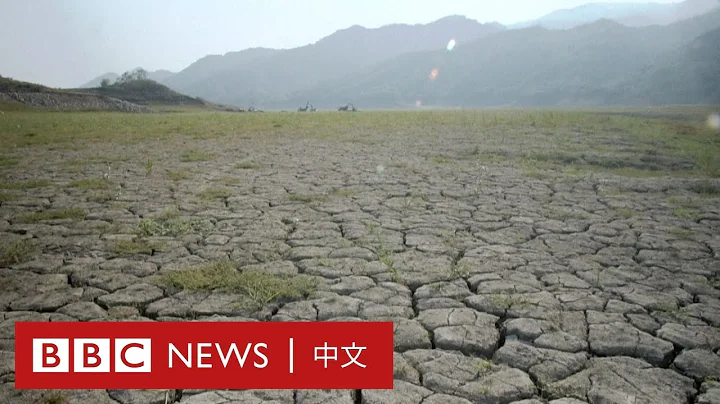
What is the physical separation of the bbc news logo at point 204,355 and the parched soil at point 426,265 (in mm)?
73

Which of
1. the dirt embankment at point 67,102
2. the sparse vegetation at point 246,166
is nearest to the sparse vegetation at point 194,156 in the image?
the sparse vegetation at point 246,166

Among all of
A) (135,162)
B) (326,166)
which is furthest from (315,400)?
(135,162)

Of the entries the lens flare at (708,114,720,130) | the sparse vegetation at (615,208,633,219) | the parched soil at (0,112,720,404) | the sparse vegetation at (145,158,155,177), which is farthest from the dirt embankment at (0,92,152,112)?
the sparse vegetation at (615,208,633,219)

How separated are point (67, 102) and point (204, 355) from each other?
1522 inches

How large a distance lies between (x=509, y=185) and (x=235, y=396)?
5589mm

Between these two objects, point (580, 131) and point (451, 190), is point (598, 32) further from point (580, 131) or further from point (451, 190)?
point (451, 190)

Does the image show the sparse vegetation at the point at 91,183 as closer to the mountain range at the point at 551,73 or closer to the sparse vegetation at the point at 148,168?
the sparse vegetation at the point at 148,168

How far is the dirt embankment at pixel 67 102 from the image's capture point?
32688 mm

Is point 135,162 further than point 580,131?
No

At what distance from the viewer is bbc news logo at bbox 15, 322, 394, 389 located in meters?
2.22

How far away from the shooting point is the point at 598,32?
14950 cm

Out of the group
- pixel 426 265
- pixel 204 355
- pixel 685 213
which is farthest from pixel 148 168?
pixel 685 213

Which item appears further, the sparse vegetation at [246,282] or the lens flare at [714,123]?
the lens flare at [714,123]

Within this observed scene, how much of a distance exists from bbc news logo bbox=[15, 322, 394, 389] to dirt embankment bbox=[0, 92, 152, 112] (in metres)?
34.6
